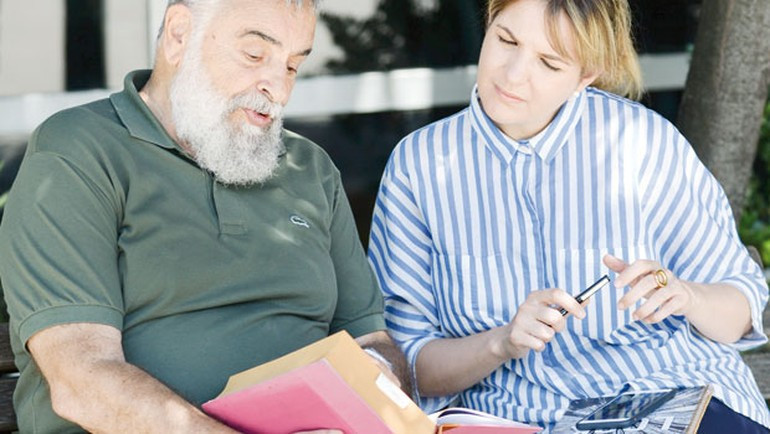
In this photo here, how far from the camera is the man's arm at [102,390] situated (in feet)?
8.17

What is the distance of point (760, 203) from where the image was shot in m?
5.73

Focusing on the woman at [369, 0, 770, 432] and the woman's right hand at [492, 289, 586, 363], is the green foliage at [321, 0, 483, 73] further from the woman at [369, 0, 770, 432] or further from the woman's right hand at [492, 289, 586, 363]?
the woman's right hand at [492, 289, 586, 363]

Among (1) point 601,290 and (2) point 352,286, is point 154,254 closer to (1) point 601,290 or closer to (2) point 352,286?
(2) point 352,286

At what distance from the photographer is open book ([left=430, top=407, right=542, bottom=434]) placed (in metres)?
2.56

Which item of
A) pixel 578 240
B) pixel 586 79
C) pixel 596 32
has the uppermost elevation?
pixel 596 32

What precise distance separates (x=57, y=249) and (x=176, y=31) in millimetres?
620

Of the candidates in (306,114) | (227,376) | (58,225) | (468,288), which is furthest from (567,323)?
(306,114)

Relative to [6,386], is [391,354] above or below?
above

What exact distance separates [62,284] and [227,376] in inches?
17.0

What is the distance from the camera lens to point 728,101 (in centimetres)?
386

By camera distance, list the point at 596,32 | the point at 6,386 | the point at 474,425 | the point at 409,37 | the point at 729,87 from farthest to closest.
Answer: the point at 409,37, the point at 729,87, the point at 6,386, the point at 596,32, the point at 474,425

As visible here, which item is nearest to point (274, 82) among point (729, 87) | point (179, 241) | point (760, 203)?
point (179, 241)

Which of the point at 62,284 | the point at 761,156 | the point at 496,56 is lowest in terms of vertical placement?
the point at 761,156

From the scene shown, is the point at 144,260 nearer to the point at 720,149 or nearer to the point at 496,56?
the point at 496,56
